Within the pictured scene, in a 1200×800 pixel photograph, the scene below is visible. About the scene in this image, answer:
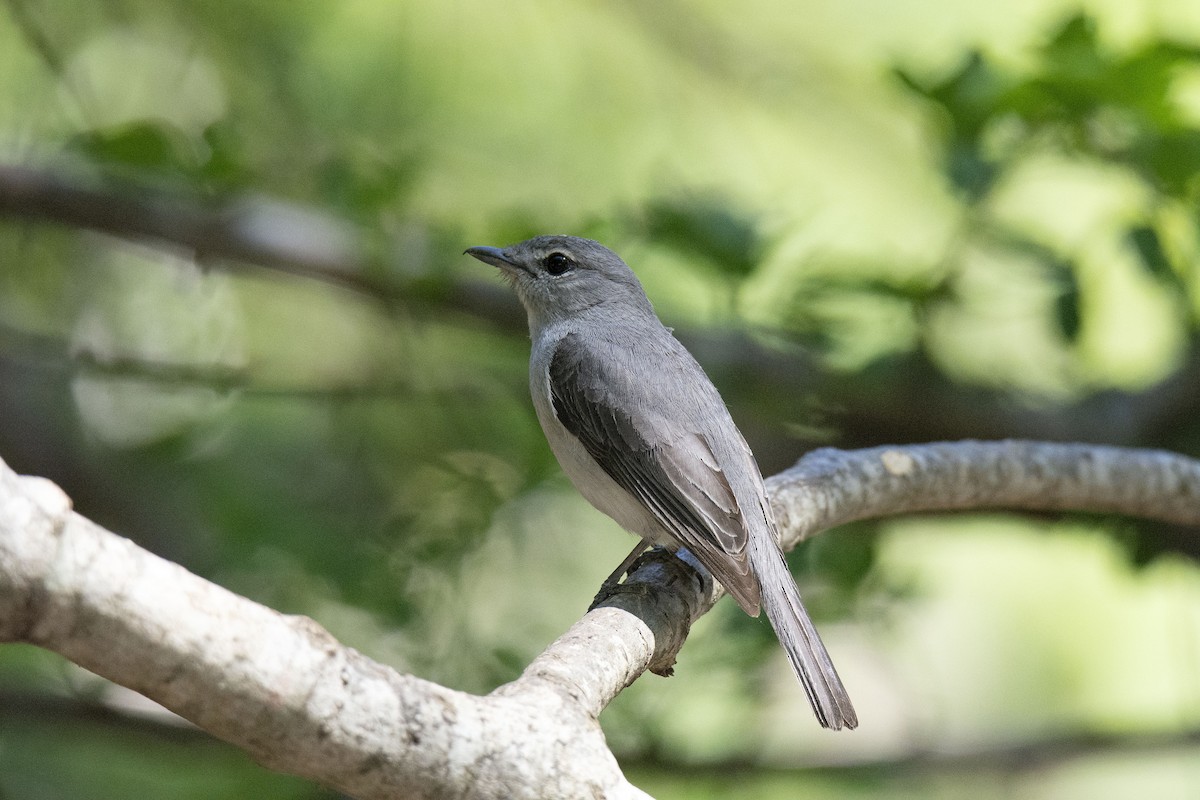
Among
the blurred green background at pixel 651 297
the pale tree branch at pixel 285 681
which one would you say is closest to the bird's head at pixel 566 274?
the blurred green background at pixel 651 297

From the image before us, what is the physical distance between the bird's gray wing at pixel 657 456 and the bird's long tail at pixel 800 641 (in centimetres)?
14

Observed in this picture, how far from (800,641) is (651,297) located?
2690 mm

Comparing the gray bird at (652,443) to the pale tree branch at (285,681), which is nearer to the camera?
the pale tree branch at (285,681)

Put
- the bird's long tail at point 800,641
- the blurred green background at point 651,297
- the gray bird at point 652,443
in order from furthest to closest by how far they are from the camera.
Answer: the blurred green background at point 651,297 < the gray bird at point 652,443 < the bird's long tail at point 800,641

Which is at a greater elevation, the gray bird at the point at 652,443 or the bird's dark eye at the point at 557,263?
the bird's dark eye at the point at 557,263

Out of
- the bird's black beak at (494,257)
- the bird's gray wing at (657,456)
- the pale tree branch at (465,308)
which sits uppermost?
the pale tree branch at (465,308)

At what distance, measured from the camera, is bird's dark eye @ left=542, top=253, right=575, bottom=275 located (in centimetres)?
459

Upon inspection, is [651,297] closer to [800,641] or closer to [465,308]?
[465,308]

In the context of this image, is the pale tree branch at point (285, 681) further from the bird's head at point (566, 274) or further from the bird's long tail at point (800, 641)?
the bird's head at point (566, 274)

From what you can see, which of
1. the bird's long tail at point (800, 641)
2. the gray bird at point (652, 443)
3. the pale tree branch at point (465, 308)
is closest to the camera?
the bird's long tail at point (800, 641)

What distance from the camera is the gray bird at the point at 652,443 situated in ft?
10.9

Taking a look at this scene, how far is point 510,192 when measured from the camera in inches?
252

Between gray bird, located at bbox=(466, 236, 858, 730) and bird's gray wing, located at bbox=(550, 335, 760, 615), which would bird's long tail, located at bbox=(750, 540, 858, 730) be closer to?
gray bird, located at bbox=(466, 236, 858, 730)

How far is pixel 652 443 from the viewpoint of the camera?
3729mm
